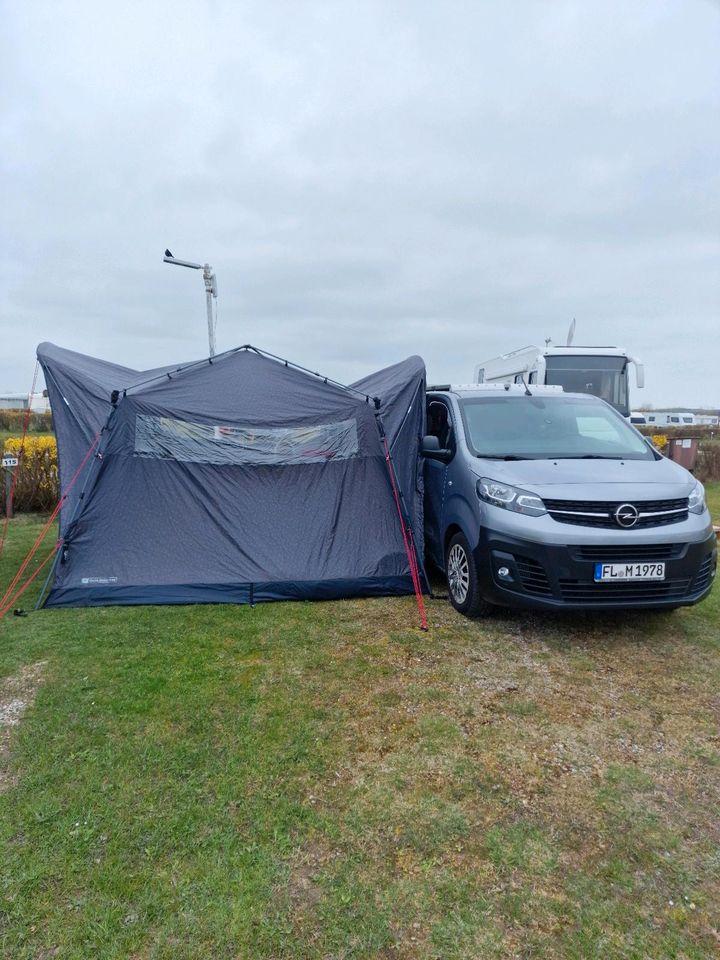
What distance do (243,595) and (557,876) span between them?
132 inches

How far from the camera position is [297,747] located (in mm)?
2938

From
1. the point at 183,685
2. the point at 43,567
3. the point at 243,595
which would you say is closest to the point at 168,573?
the point at 243,595

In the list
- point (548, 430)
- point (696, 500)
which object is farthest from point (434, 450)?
point (696, 500)

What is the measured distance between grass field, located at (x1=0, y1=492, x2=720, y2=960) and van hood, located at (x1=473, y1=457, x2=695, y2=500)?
1.08 m

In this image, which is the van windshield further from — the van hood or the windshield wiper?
the van hood

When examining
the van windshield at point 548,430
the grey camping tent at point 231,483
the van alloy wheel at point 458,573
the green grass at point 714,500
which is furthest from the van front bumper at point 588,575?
the green grass at point 714,500

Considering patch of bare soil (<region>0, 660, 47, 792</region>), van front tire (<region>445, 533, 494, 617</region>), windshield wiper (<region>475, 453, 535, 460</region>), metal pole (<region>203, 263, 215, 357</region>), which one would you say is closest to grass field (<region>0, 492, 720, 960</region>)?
patch of bare soil (<region>0, 660, 47, 792</region>)

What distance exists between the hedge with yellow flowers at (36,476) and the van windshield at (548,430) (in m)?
6.84

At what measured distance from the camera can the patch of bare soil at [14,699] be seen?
289 cm

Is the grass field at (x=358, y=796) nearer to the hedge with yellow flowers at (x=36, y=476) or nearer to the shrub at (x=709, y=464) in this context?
the hedge with yellow flowers at (x=36, y=476)

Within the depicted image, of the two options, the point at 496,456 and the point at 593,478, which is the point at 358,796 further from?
the point at 496,456

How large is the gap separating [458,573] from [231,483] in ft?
6.94

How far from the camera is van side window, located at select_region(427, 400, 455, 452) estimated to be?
542cm

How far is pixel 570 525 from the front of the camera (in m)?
4.01
